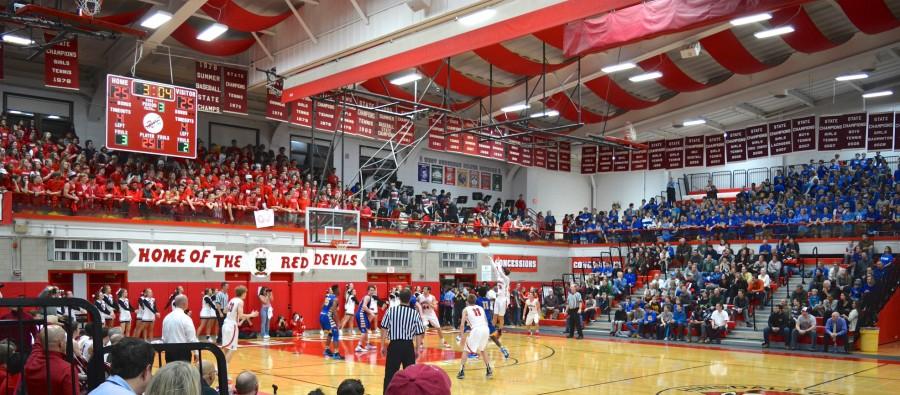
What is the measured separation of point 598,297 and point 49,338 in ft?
80.7

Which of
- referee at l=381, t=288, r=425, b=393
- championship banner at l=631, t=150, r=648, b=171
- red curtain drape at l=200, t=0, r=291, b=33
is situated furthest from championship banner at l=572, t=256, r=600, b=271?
referee at l=381, t=288, r=425, b=393

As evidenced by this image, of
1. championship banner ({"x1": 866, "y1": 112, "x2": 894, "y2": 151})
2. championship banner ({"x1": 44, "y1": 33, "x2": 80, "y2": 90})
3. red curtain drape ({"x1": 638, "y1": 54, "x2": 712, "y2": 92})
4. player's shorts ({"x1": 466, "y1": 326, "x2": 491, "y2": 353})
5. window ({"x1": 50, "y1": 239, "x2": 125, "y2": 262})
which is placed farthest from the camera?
red curtain drape ({"x1": 638, "y1": 54, "x2": 712, "y2": 92})

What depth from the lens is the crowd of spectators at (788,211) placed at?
25.9 m

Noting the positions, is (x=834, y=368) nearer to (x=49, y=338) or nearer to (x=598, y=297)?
(x=598, y=297)

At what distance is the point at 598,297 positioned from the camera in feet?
90.1

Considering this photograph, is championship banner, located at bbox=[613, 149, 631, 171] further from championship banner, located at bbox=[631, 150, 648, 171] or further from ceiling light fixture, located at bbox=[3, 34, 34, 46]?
ceiling light fixture, located at bbox=[3, 34, 34, 46]

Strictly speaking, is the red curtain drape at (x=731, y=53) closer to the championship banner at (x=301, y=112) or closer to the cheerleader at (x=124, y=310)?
the championship banner at (x=301, y=112)

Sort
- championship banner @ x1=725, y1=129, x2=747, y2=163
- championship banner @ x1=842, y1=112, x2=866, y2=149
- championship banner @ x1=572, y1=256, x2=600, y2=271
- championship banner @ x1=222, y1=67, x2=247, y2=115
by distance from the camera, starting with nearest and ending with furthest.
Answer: championship banner @ x1=222, y1=67, x2=247, y2=115, championship banner @ x1=842, y1=112, x2=866, y2=149, championship banner @ x1=725, y1=129, x2=747, y2=163, championship banner @ x1=572, y1=256, x2=600, y2=271

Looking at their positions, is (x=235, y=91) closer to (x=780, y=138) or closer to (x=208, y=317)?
(x=208, y=317)

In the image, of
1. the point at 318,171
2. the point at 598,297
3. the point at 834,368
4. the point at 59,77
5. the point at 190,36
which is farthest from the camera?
the point at 318,171

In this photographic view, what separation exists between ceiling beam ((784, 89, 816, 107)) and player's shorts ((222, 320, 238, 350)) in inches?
1005

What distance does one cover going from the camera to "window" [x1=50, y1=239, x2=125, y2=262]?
64.0 feet

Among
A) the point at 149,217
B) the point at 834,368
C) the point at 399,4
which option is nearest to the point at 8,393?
the point at 399,4

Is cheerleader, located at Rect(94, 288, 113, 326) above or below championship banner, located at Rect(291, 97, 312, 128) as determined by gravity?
below
